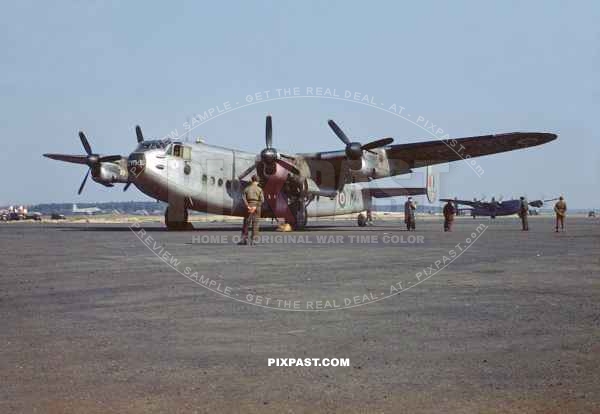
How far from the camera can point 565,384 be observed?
4418mm

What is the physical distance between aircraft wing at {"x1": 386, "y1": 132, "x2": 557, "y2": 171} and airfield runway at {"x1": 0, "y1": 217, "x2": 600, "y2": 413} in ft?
59.3

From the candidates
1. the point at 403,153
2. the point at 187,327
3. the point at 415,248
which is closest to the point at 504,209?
the point at 403,153

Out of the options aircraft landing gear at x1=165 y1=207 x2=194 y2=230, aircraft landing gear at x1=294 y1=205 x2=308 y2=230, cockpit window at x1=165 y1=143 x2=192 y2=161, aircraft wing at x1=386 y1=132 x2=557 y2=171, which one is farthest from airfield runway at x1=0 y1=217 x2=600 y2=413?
aircraft landing gear at x1=294 y1=205 x2=308 y2=230

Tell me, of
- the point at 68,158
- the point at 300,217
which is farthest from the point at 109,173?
the point at 300,217

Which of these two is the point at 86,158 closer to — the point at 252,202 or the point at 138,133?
the point at 138,133

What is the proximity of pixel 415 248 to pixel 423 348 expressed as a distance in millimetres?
12946

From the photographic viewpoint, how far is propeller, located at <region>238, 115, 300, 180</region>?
30.8 meters

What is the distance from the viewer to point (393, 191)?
46688 millimetres

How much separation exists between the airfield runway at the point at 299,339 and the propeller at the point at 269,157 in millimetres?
18838

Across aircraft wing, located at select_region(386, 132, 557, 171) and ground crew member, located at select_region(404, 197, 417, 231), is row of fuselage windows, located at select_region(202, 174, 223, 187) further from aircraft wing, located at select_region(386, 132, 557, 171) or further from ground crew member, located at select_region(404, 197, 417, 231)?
ground crew member, located at select_region(404, 197, 417, 231)

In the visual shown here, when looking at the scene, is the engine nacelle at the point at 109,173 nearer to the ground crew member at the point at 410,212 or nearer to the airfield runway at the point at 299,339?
the ground crew member at the point at 410,212

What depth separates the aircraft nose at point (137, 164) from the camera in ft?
86.6

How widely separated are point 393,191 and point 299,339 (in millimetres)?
41343

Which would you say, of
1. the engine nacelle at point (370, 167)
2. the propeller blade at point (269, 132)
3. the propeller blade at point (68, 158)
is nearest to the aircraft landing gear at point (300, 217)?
the engine nacelle at point (370, 167)
